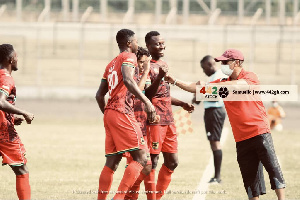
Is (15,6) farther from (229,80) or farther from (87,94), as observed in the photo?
(229,80)

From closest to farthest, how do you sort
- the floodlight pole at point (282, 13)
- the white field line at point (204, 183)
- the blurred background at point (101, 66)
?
the white field line at point (204, 183) < the blurred background at point (101, 66) < the floodlight pole at point (282, 13)

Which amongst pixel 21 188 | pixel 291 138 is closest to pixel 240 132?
pixel 21 188

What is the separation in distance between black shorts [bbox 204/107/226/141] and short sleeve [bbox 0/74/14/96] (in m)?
4.93

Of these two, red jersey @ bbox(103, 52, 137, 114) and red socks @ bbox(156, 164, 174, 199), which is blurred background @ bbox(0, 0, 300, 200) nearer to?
red socks @ bbox(156, 164, 174, 199)

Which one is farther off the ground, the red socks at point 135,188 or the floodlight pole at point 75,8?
→ the floodlight pole at point 75,8

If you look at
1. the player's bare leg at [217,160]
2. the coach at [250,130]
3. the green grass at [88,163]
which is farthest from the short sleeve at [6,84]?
the player's bare leg at [217,160]

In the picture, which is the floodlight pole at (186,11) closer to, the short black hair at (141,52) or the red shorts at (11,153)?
the short black hair at (141,52)

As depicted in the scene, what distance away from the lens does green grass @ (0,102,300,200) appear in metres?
11.4

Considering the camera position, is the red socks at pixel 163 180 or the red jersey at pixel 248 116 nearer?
the red jersey at pixel 248 116

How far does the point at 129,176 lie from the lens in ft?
29.5

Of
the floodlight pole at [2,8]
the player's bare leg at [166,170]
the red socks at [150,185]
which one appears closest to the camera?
the red socks at [150,185]

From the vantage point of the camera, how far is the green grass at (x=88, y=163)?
448 inches

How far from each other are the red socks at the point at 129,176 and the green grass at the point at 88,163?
1983mm

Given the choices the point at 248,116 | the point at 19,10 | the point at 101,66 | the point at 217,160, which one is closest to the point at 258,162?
the point at 248,116
